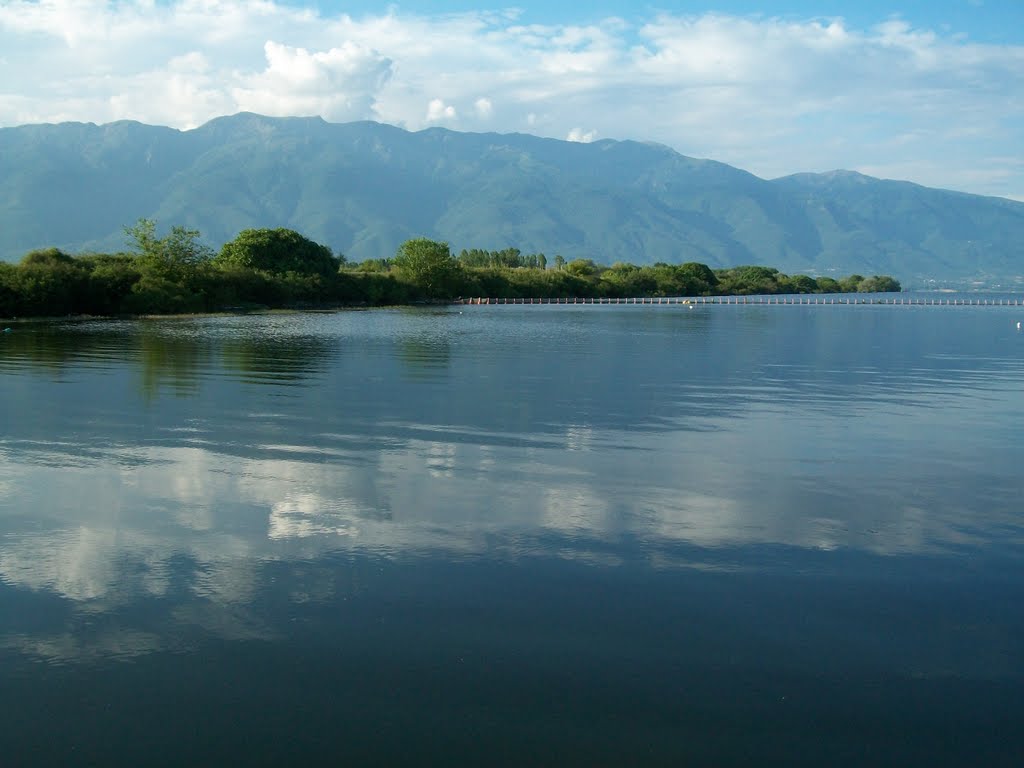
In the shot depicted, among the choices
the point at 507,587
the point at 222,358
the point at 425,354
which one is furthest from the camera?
the point at 425,354

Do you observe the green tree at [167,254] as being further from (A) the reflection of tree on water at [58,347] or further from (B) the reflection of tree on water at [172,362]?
(B) the reflection of tree on water at [172,362]

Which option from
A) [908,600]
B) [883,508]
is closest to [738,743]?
[908,600]

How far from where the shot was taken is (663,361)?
4400cm

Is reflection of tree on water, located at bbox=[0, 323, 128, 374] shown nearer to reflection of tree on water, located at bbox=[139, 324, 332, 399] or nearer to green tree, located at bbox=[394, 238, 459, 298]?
reflection of tree on water, located at bbox=[139, 324, 332, 399]

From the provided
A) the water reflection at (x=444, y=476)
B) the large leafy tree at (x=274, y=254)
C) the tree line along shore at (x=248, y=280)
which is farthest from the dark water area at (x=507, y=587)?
the large leafy tree at (x=274, y=254)

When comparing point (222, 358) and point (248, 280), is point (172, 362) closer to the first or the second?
point (222, 358)

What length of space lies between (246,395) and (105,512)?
14.6 metres

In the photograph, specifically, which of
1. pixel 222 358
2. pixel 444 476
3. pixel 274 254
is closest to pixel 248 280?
pixel 274 254

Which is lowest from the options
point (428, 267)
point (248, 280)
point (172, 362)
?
point (172, 362)

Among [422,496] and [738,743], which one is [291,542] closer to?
[422,496]

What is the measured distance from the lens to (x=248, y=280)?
112 m

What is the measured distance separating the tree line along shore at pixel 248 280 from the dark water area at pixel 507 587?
63.5 meters

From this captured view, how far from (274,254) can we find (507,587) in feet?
399

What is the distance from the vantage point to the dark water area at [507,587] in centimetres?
812
